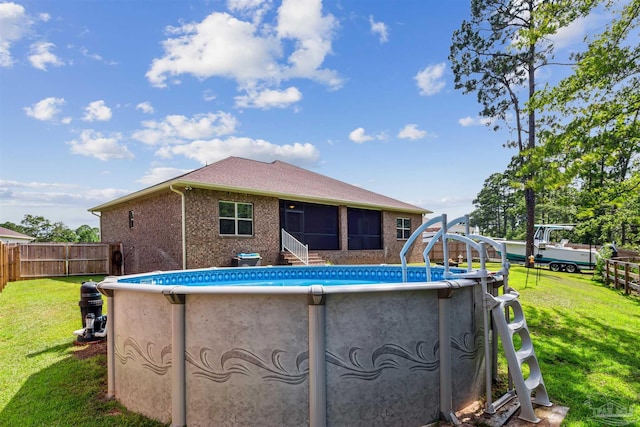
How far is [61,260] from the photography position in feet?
49.5

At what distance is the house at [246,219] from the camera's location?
13016 millimetres

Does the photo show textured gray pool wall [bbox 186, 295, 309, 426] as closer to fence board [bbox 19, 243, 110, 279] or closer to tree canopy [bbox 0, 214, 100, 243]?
fence board [bbox 19, 243, 110, 279]

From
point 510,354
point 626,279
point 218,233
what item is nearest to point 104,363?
point 510,354

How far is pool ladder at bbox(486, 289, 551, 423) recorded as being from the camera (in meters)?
3.33

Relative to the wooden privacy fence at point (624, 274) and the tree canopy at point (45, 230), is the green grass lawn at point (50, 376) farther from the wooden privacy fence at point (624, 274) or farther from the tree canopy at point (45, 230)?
the tree canopy at point (45, 230)

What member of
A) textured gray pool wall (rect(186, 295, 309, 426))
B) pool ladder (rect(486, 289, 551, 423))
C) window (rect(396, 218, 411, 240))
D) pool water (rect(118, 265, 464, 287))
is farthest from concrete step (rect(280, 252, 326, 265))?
textured gray pool wall (rect(186, 295, 309, 426))

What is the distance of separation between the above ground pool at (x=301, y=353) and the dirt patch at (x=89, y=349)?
2.52 meters

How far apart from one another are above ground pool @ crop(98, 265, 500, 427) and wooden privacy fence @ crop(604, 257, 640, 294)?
39.1 ft

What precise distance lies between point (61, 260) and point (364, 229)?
14.3m

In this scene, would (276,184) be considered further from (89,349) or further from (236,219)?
(89,349)

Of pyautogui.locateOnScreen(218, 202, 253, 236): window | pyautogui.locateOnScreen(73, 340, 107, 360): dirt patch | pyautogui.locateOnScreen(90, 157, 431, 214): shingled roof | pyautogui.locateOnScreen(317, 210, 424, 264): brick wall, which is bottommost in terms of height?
pyautogui.locateOnScreen(73, 340, 107, 360): dirt patch

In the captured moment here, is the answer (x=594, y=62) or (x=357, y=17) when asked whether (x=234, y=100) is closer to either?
(x=357, y=17)

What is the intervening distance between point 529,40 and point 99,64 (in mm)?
12468

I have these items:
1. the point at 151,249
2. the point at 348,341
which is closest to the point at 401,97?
the point at 151,249
